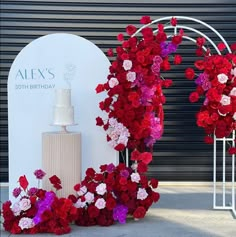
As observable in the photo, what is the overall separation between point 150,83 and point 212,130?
740mm

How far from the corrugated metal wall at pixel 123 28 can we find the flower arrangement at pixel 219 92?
1.63 m

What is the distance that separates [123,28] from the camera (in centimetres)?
582

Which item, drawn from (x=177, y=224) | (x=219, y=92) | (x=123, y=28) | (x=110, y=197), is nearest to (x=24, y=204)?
(x=110, y=197)

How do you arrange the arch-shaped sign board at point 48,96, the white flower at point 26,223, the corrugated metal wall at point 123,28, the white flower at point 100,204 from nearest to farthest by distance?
the white flower at point 26,223, the white flower at point 100,204, the arch-shaped sign board at point 48,96, the corrugated metal wall at point 123,28

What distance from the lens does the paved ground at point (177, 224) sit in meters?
3.83

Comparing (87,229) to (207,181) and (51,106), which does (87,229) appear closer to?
(51,106)

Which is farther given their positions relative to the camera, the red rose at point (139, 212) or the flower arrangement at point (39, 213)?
the red rose at point (139, 212)

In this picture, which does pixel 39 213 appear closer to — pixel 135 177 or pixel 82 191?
pixel 82 191

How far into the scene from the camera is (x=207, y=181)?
5.95m

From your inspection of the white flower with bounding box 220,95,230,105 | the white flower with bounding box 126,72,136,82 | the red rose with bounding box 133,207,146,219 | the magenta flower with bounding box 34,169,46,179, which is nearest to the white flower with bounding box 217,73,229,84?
the white flower with bounding box 220,95,230,105

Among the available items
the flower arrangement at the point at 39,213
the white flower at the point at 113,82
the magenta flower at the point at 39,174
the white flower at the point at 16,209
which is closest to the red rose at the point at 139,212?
the flower arrangement at the point at 39,213

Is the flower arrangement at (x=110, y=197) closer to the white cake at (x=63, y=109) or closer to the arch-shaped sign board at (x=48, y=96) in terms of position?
the arch-shaped sign board at (x=48, y=96)

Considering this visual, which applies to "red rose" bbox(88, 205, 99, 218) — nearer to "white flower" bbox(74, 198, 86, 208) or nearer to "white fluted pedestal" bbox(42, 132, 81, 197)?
"white flower" bbox(74, 198, 86, 208)

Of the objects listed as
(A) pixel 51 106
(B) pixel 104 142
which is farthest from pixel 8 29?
(B) pixel 104 142
